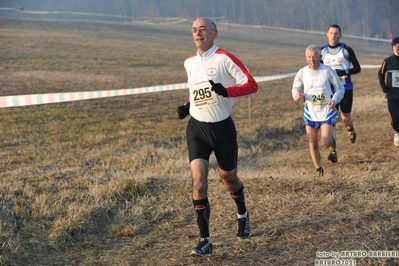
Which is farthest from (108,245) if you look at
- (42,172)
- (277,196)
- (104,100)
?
(104,100)

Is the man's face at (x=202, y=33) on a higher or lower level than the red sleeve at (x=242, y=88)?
higher

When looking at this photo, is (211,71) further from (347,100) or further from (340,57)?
(347,100)

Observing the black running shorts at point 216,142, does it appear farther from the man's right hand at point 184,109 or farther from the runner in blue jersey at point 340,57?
the runner in blue jersey at point 340,57

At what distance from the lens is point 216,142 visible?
5160 millimetres

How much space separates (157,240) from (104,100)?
1362cm

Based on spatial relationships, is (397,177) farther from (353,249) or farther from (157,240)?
(157,240)

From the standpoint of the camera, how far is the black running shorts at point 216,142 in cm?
514

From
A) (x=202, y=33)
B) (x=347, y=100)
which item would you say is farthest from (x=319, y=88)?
(x=202, y=33)

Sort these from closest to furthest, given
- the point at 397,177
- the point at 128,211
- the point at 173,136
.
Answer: the point at 128,211 < the point at 397,177 < the point at 173,136

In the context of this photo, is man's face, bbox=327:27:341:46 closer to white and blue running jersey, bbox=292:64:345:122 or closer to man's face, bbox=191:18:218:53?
white and blue running jersey, bbox=292:64:345:122

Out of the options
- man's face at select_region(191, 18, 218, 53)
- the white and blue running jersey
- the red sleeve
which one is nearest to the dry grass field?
the white and blue running jersey

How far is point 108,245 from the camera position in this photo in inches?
213

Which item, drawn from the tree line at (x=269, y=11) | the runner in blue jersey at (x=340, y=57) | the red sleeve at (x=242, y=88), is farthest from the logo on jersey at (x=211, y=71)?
the tree line at (x=269, y=11)

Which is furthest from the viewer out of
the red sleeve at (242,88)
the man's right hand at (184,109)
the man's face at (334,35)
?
the man's face at (334,35)
